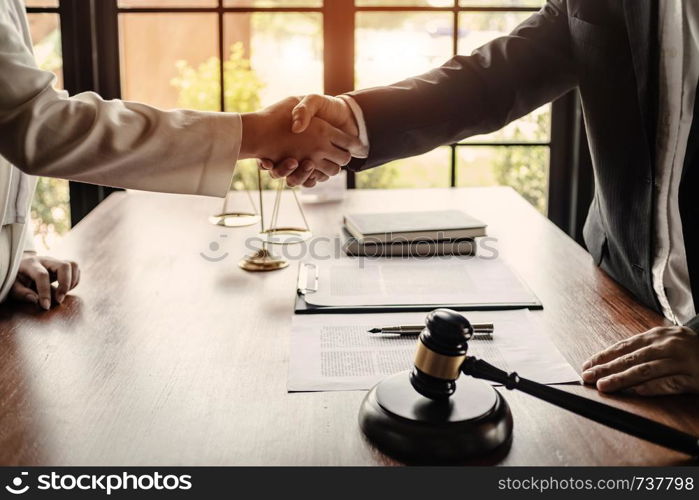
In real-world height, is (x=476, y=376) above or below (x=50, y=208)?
above

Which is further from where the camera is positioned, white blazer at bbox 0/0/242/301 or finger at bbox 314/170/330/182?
finger at bbox 314/170/330/182

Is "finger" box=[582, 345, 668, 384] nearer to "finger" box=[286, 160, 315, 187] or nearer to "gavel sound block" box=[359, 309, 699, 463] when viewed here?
"gavel sound block" box=[359, 309, 699, 463]

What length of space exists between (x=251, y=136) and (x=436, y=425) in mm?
879

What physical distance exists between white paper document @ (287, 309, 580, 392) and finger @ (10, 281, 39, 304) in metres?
0.47

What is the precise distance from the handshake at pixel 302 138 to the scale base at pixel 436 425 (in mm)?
796

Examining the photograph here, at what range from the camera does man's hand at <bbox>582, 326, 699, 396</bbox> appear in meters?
1.00

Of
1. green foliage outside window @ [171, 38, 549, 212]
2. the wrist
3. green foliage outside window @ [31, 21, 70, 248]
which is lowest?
green foliage outside window @ [31, 21, 70, 248]

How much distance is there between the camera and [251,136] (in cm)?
157

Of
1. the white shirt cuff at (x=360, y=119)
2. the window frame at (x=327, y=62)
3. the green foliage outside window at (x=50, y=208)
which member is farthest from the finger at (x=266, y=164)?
the green foliage outside window at (x=50, y=208)

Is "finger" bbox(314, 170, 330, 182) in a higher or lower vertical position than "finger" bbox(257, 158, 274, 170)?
lower

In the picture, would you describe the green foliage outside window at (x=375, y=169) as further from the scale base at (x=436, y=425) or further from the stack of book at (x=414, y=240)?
the scale base at (x=436, y=425)

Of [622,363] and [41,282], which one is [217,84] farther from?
[622,363]

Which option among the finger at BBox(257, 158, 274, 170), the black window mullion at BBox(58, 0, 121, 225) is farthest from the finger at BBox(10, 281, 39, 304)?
the black window mullion at BBox(58, 0, 121, 225)

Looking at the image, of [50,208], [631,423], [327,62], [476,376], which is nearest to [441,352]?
[476,376]
